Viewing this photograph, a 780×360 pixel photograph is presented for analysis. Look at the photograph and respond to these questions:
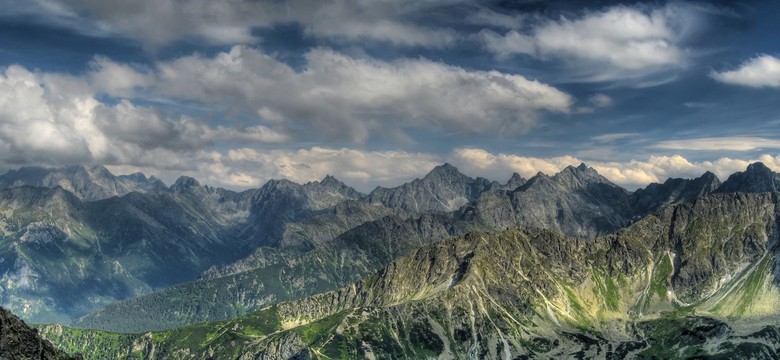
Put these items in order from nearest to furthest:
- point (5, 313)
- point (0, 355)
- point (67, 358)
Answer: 1. point (0, 355)
2. point (5, 313)
3. point (67, 358)

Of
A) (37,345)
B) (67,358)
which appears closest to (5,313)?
(37,345)

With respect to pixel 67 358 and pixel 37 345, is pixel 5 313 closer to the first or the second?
pixel 37 345

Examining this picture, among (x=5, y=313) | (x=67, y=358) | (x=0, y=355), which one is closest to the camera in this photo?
(x=0, y=355)

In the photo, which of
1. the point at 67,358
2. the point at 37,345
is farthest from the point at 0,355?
the point at 67,358

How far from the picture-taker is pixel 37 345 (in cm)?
14012

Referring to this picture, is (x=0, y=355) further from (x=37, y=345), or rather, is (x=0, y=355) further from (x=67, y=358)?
(x=67, y=358)

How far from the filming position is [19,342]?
13550 centimetres

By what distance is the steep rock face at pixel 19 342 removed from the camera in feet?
434

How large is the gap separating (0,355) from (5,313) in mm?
11710

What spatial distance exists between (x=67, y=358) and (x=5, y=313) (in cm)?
1993

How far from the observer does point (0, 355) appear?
131 meters

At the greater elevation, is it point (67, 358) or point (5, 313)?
point (5, 313)

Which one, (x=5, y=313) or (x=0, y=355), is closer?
(x=0, y=355)

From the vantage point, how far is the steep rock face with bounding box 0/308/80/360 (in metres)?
132
